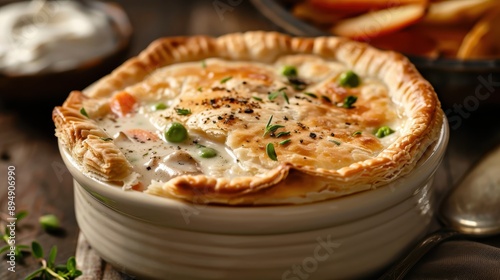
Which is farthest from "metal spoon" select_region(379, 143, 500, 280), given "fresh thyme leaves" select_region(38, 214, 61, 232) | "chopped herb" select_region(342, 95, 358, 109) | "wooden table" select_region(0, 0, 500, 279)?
"fresh thyme leaves" select_region(38, 214, 61, 232)

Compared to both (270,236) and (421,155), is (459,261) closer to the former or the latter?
(421,155)

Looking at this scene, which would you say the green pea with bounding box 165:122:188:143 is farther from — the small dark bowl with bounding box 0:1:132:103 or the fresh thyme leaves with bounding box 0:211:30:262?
the small dark bowl with bounding box 0:1:132:103

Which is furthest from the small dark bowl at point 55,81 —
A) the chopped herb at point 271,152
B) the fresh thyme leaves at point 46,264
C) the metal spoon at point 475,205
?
the metal spoon at point 475,205

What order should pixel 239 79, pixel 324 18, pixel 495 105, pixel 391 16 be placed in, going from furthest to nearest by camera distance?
pixel 324 18 < pixel 391 16 < pixel 495 105 < pixel 239 79

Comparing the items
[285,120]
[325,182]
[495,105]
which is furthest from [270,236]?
[495,105]

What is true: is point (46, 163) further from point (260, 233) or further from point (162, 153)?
point (260, 233)

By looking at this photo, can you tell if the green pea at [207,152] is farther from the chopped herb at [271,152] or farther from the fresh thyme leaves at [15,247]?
the fresh thyme leaves at [15,247]
